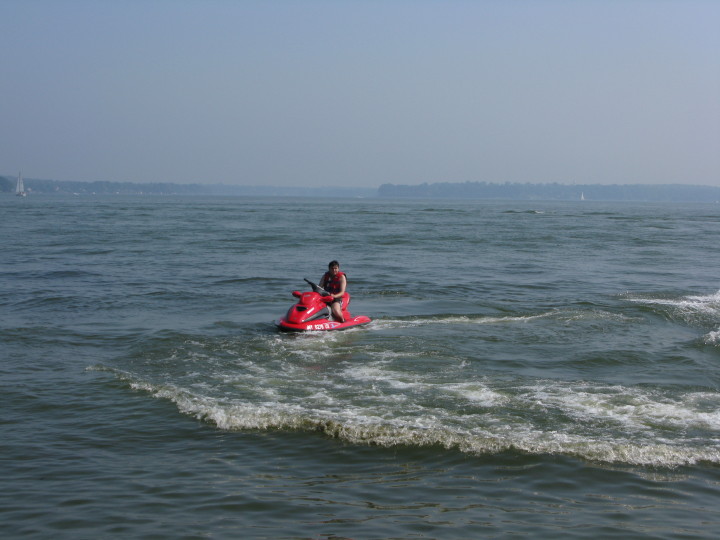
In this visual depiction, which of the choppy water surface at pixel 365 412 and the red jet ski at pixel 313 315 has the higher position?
the red jet ski at pixel 313 315

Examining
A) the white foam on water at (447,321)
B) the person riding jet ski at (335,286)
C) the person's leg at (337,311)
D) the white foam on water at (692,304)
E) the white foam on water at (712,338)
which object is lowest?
the white foam on water at (447,321)

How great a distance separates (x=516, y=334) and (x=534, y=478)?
786 cm

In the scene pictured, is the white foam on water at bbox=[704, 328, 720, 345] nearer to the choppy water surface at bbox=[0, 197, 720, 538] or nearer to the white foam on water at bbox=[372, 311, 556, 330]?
the choppy water surface at bbox=[0, 197, 720, 538]

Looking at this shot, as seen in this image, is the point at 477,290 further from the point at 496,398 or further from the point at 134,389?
the point at 134,389

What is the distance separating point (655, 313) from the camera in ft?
58.0

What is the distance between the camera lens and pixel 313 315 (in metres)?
15.4

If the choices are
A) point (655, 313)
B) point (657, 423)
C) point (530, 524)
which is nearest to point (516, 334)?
point (655, 313)

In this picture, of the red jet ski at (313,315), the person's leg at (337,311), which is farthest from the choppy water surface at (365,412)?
the person's leg at (337,311)

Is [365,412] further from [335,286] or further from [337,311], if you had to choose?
[335,286]

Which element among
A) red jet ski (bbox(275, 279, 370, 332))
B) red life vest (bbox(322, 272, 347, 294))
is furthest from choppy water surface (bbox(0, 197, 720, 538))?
red life vest (bbox(322, 272, 347, 294))

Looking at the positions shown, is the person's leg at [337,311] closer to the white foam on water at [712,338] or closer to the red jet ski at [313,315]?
the red jet ski at [313,315]

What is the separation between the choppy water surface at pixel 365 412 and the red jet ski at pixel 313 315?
309 mm

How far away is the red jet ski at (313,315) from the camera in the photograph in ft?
49.5

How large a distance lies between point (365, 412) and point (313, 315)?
5681mm
